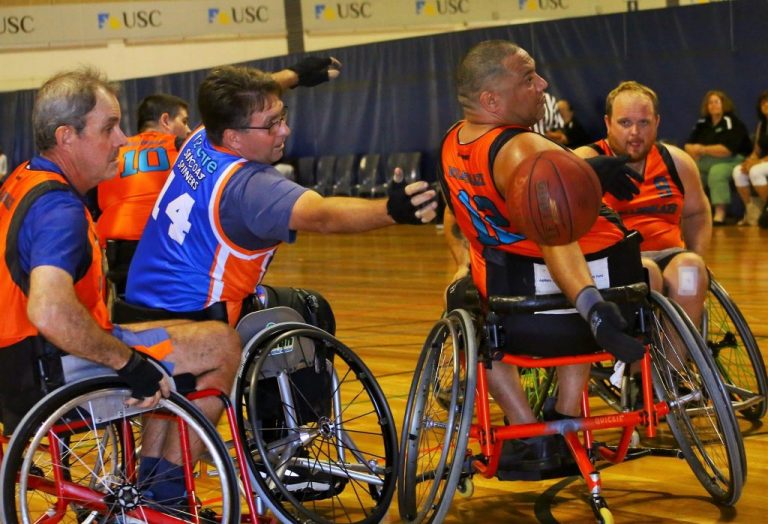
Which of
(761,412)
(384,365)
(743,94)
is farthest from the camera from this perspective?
(743,94)

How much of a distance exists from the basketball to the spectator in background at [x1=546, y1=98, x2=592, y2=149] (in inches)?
320

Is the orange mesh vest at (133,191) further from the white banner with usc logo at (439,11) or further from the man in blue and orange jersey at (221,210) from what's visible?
the white banner with usc logo at (439,11)

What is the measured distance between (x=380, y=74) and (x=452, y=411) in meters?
10.7

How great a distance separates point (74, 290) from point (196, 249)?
1.60ft

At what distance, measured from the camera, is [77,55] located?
16.0 m

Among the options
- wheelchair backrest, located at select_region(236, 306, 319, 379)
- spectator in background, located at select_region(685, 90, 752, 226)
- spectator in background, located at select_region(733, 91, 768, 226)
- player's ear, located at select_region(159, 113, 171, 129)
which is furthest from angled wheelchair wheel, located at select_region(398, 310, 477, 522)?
spectator in background, located at select_region(685, 90, 752, 226)

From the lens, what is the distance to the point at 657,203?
12.4 ft

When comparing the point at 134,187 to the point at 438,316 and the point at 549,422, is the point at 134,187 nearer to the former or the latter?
the point at 549,422

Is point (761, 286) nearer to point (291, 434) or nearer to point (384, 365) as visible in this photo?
point (384, 365)

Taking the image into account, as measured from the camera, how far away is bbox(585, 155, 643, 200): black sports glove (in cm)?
278

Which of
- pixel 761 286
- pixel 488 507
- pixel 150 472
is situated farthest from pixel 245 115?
pixel 761 286

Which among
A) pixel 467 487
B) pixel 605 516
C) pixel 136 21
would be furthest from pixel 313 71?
pixel 136 21

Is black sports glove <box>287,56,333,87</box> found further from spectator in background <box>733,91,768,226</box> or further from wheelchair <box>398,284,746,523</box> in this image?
spectator in background <box>733,91,768,226</box>

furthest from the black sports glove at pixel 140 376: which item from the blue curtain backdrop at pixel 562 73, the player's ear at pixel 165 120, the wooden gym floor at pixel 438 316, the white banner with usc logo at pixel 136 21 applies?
the white banner with usc logo at pixel 136 21
